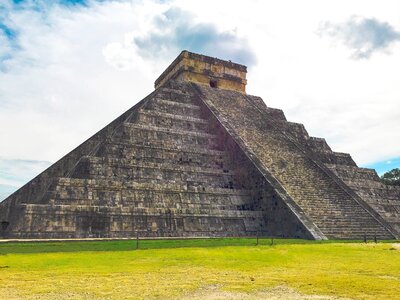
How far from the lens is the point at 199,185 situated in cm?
1861

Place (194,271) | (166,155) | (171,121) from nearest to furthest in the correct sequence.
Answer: (194,271) < (166,155) < (171,121)

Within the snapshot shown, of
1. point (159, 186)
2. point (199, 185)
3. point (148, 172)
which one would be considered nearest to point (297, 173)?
point (199, 185)

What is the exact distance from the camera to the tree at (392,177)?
36438mm

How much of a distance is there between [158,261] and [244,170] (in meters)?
11.3

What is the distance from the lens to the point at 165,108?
23.5 meters

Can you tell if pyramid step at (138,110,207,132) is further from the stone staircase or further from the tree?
the tree

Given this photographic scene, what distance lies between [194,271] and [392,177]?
1343 inches

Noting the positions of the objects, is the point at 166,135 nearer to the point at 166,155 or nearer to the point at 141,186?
the point at 166,155

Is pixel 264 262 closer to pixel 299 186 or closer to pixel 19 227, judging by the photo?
pixel 19 227

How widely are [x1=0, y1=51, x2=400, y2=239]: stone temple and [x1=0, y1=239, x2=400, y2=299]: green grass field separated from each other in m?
3.06

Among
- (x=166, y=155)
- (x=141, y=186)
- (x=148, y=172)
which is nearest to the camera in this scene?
(x=141, y=186)

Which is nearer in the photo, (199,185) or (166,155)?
(199,185)

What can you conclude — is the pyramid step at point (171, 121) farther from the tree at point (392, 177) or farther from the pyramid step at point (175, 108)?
the tree at point (392, 177)

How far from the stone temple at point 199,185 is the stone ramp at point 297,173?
7 cm
